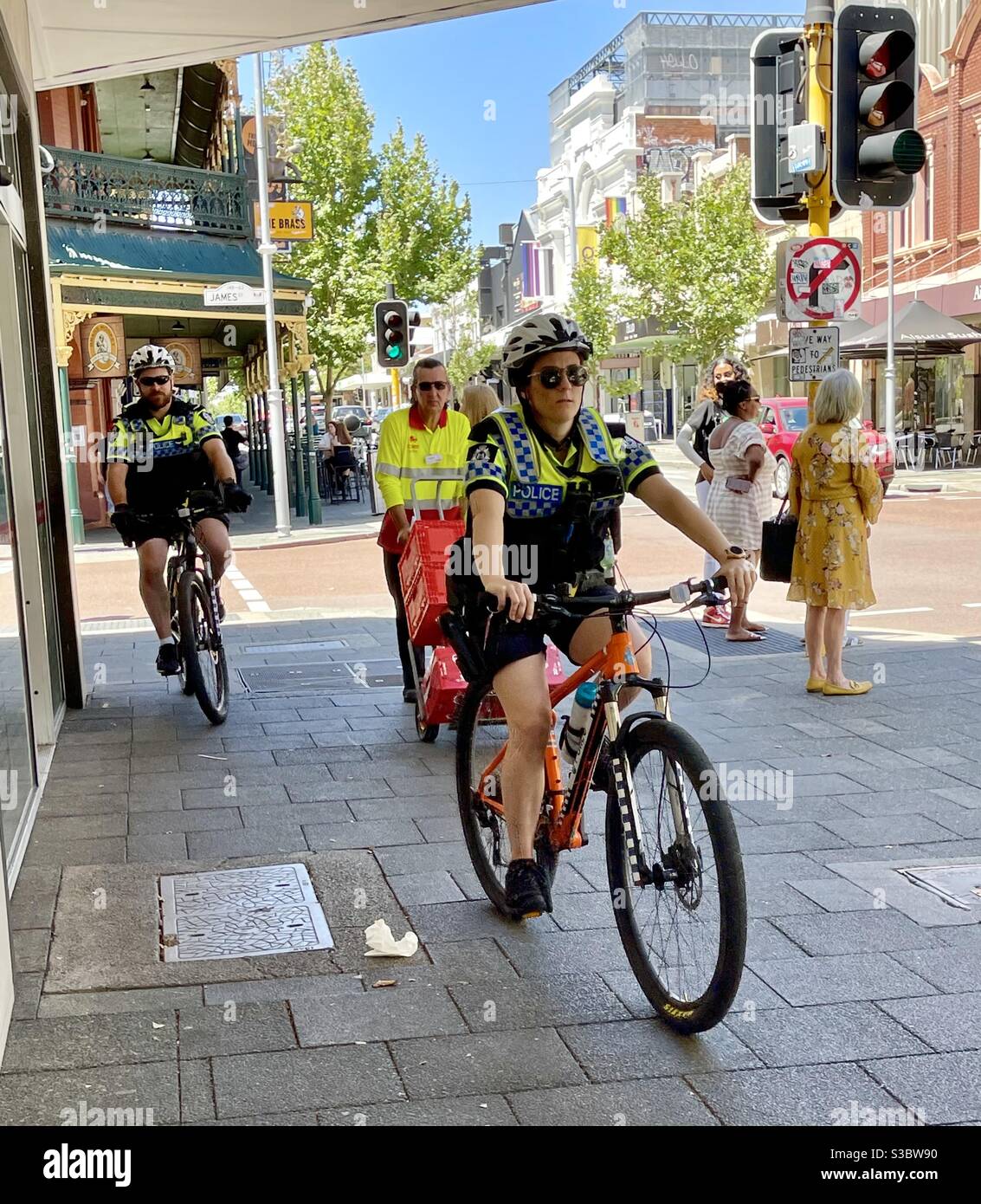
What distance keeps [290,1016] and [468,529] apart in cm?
147

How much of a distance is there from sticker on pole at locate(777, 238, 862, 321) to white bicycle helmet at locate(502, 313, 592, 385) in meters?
5.07

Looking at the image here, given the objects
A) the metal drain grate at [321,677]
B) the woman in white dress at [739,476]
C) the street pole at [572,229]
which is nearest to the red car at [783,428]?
the woman in white dress at [739,476]

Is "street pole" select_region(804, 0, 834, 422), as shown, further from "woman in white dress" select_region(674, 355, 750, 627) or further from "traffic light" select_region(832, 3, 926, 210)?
"woman in white dress" select_region(674, 355, 750, 627)

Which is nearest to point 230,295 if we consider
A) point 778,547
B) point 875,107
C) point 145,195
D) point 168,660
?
point 145,195

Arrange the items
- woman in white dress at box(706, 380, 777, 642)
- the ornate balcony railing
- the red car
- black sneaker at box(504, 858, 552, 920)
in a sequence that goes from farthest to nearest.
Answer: the red car, the ornate balcony railing, woman in white dress at box(706, 380, 777, 642), black sneaker at box(504, 858, 552, 920)

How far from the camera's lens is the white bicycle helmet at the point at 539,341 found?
4.35m

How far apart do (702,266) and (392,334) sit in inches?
1054

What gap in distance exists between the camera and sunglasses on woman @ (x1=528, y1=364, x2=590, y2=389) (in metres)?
4.35

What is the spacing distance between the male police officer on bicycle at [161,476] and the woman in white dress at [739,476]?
382cm

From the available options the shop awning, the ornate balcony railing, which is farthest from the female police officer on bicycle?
the ornate balcony railing

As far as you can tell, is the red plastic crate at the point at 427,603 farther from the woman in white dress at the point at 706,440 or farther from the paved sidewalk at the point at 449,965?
the woman in white dress at the point at 706,440

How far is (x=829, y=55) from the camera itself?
848 cm

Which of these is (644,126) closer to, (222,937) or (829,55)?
(829,55)

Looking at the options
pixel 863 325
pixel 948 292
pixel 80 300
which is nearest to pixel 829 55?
pixel 80 300
